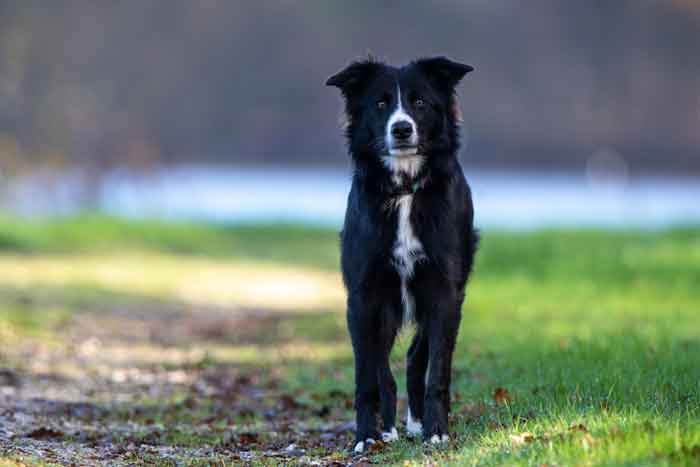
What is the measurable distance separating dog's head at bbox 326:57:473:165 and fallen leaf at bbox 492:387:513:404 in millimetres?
1592

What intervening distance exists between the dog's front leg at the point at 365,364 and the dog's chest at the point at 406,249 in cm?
30

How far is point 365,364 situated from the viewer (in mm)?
7074

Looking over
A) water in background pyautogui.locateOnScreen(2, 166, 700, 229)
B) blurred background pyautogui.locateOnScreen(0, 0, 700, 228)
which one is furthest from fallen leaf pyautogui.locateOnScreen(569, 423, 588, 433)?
blurred background pyautogui.locateOnScreen(0, 0, 700, 228)

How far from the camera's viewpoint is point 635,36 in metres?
51.9

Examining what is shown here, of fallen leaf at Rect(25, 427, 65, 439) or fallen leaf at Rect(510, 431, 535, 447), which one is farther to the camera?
fallen leaf at Rect(25, 427, 65, 439)

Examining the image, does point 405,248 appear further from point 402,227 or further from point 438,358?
point 438,358

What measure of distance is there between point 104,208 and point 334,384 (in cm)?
1812

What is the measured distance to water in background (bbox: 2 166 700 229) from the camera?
1014 inches

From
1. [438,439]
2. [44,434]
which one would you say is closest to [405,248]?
[438,439]

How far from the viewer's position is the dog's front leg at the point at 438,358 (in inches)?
269

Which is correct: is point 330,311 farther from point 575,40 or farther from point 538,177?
point 575,40

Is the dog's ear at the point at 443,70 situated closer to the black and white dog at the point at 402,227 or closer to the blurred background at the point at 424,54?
the black and white dog at the point at 402,227

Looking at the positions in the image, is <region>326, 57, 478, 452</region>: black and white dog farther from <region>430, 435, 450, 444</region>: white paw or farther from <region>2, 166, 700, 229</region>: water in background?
<region>2, 166, 700, 229</region>: water in background

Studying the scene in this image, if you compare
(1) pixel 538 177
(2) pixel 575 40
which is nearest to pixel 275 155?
(1) pixel 538 177
